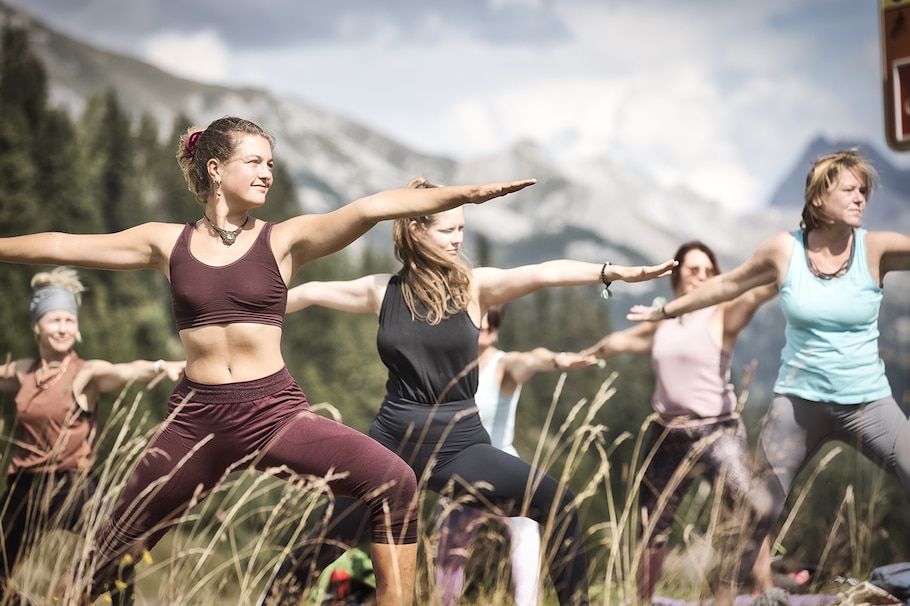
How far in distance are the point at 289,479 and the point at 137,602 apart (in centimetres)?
93

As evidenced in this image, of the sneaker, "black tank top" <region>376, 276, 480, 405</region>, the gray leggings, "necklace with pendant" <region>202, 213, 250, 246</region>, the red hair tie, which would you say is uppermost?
the red hair tie

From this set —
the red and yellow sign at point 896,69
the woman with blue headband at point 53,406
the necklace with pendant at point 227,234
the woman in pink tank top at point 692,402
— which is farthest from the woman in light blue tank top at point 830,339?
the woman with blue headband at point 53,406

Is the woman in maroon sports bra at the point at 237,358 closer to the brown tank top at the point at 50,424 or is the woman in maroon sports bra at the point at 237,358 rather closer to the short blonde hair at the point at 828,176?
the brown tank top at the point at 50,424

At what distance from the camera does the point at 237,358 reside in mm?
3057

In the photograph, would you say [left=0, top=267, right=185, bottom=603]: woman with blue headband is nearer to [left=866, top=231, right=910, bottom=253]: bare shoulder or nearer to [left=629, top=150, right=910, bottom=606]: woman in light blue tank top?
[left=629, top=150, right=910, bottom=606]: woman in light blue tank top

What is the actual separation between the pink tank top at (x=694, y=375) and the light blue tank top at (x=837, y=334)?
82cm

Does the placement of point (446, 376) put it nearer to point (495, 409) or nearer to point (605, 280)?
point (605, 280)

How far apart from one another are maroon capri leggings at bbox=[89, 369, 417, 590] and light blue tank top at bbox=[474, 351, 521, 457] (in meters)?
1.75

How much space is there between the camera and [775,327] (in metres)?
78.1

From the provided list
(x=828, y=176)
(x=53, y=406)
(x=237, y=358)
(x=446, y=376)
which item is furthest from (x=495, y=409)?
(x=53, y=406)

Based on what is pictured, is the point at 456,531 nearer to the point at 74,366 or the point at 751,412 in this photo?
the point at 74,366

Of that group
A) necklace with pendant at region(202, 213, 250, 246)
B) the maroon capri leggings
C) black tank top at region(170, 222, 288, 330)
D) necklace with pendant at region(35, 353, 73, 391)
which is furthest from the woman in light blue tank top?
necklace with pendant at region(35, 353, 73, 391)

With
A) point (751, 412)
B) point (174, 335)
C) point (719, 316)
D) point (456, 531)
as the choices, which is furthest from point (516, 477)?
point (751, 412)

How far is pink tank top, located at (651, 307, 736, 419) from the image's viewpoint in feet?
15.9
